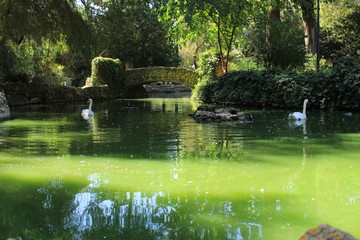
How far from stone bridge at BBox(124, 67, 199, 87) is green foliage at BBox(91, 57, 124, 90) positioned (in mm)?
Answer: 1511

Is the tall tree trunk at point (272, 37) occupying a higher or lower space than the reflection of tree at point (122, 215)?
higher

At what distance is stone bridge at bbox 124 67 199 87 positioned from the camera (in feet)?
98.0

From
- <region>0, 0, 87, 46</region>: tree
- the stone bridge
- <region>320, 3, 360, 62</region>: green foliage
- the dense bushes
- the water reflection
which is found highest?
<region>320, 3, 360, 62</region>: green foliage

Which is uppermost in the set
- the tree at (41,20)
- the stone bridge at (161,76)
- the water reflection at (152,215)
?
the tree at (41,20)

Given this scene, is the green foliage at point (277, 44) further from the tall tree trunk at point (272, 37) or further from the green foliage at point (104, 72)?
the green foliage at point (104, 72)

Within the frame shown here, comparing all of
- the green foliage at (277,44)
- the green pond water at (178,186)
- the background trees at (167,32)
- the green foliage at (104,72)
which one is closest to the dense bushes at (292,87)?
the background trees at (167,32)

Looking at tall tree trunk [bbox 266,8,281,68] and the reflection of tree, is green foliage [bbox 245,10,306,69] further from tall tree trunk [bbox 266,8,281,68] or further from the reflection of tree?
the reflection of tree

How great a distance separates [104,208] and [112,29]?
572 inches

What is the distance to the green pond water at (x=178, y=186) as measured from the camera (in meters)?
3.69

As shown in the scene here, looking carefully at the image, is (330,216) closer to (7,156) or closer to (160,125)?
(7,156)

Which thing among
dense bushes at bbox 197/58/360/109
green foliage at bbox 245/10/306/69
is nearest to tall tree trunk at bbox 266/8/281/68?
green foliage at bbox 245/10/306/69

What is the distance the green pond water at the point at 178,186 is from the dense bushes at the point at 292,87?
688 centimetres

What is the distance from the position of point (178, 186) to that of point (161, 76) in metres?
27.0

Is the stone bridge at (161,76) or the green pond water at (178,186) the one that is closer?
the green pond water at (178,186)
